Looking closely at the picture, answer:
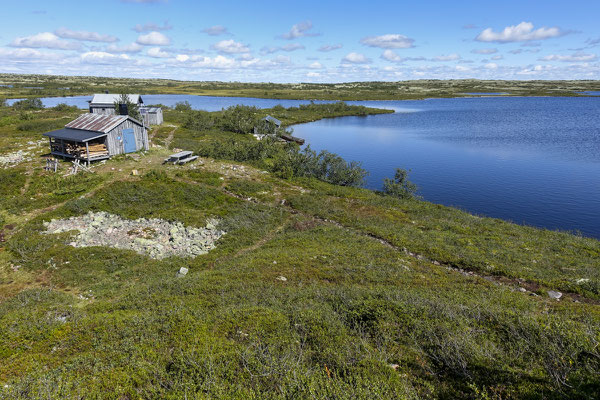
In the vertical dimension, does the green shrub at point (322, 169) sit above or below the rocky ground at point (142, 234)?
above

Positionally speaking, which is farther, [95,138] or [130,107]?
[130,107]

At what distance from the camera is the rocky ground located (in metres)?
21.3

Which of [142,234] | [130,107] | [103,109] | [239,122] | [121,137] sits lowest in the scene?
[142,234]

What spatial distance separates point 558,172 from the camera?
47.9 metres

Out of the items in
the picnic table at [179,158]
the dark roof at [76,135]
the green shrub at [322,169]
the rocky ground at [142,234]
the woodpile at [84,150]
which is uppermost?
the dark roof at [76,135]

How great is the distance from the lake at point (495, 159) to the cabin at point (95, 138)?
3358 centimetres

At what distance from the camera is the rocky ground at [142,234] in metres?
21.3

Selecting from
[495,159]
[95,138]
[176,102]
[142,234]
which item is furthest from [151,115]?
[176,102]

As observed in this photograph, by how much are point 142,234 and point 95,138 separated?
65.6 feet

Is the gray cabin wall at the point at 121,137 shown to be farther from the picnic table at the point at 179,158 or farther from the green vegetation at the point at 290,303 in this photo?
the green vegetation at the point at 290,303

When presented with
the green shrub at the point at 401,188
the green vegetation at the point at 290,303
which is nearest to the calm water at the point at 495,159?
the green shrub at the point at 401,188

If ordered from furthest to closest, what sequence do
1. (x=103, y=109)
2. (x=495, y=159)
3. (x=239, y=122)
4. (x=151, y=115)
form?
1. (x=239, y=122)
2. (x=151, y=115)
3. (x=103, y=109)
4. (x=495, y=159)

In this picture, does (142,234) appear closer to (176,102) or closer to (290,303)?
(290,303)

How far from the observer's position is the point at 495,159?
5606 cm
